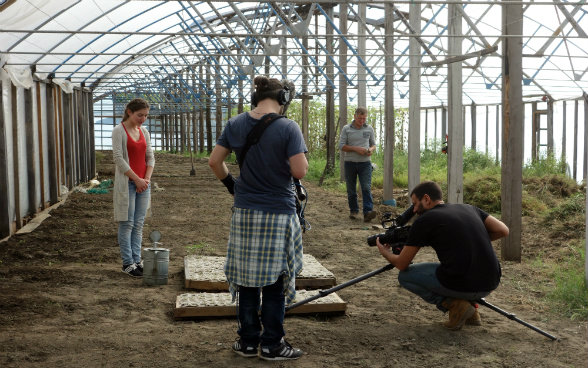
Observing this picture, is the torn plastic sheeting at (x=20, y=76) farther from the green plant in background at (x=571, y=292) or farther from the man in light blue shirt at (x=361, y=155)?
the green plant in background at (x=571, y=292)

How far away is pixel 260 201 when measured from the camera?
3.47m

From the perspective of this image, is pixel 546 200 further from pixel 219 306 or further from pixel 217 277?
pixel 219 306

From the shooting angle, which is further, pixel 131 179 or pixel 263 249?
pixel 131 179

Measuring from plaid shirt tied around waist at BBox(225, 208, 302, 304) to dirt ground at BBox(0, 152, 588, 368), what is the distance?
48cm

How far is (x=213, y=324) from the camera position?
4.29 metres

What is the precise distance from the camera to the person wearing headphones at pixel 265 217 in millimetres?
3461

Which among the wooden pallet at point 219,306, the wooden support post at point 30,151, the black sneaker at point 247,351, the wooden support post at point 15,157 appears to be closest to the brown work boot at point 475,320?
the wooden pallet at point 219,306

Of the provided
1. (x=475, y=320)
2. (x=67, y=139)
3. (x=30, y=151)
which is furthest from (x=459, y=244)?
(x=67, y=139)

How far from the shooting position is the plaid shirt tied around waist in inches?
136

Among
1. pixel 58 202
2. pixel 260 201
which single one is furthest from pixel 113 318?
pixel 58 202

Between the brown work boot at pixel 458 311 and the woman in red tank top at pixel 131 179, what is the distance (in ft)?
8.64

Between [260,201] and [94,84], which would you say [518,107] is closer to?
[260,201]

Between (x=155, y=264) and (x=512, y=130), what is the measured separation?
357cm

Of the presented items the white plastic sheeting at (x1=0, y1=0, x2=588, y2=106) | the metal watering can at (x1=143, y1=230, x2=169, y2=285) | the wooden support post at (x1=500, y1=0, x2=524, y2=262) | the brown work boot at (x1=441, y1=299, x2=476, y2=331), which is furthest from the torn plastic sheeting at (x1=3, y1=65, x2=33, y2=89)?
the brown work boot at (x1=441, y1=299, x2=476, y2=331)
